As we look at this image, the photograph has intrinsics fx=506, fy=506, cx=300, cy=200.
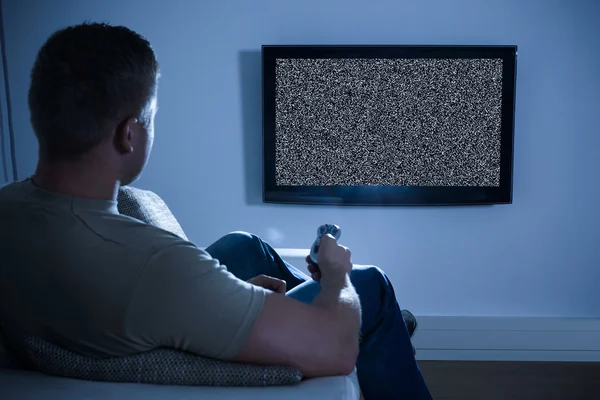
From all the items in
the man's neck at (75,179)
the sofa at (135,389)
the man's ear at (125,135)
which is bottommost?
the sofa at (135,389)

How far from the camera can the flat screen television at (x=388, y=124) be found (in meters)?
2.57

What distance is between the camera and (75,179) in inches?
36.8

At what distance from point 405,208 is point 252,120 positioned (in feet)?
3.15

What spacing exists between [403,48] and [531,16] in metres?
0.70

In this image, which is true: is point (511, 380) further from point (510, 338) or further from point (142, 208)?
point (142, 208)

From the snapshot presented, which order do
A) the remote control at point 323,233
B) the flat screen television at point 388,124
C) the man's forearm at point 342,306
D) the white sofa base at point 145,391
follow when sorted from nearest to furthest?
the white sofa base at point 145,391 < the man's forearm at point 342,306 < the remote control at point 323,233 < the flat screen television at point 388,124

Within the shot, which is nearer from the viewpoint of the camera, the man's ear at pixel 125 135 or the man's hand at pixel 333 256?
the man's ear at pixel 125 135

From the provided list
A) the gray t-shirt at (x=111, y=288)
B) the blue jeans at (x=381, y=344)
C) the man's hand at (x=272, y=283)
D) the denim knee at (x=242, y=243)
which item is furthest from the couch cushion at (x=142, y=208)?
the gray t-shirt at (x=111, y=288)

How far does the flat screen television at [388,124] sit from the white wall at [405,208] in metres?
0.13

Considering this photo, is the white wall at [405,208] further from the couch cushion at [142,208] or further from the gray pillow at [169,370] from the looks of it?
the gray pillow at [169,370]

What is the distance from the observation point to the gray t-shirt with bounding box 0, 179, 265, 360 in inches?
32.1

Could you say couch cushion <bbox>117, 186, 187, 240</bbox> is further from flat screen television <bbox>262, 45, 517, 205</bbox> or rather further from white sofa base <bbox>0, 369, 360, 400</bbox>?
flat screen television <bbox>262, 45, 517, 205</bbox>

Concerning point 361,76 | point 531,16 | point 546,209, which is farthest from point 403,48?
point 546,209

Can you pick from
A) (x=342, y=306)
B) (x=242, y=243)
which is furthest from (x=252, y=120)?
(x=342, y=306)
